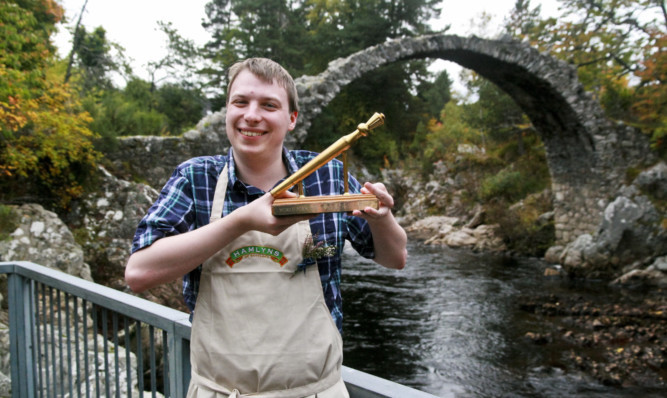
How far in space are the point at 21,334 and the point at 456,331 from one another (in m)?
5.90

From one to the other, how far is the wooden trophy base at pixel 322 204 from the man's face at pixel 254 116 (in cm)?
23

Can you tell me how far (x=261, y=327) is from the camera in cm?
112

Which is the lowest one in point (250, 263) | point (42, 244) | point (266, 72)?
point (42, 244)

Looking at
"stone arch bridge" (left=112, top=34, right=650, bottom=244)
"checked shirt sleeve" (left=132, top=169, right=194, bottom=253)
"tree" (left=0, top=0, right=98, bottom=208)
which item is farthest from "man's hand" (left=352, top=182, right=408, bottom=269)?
"stone arch bridge" (left=112, top=34, right=650, bottom=244)

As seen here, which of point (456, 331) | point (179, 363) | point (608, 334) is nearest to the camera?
point (179, 363)

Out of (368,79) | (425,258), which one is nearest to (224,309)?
Answer: (425,258)

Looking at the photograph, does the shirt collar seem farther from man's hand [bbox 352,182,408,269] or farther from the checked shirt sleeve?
man's hand [bbox 352,182,408,269]

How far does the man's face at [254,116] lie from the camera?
4.08 feet

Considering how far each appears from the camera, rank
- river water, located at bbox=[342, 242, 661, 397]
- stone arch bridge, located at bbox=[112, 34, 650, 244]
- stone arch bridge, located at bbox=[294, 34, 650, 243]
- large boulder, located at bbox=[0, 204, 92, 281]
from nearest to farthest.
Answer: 1. large boulder, located at bbox=[0, 204, 92, 281]
2. river water, located at bbox=[342, 242, 661, 397]
3. stone arch bridge, located at bbox=[112, 34, 650, 244]
4. stone arch bridge, located at bbox=[294, 34, 650, 243]

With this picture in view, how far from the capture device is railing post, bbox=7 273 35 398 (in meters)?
2.55

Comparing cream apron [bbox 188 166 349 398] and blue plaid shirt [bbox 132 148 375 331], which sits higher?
blue plaid shirt [bbox 132 148 375 331]

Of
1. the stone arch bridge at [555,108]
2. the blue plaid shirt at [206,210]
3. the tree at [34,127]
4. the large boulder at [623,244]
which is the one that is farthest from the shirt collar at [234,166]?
the large boulder at [623,244]

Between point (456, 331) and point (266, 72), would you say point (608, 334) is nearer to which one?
point (456, 331)

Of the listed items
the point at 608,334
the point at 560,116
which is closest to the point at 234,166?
the point at 608,334
